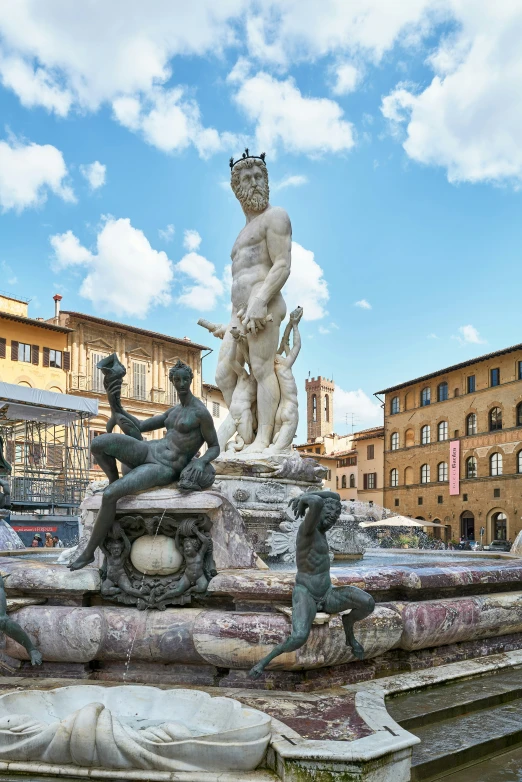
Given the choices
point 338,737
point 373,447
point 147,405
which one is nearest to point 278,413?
point 338,737

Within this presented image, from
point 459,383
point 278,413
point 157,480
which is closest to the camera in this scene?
point 157,480

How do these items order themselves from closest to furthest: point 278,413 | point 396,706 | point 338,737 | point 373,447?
point 338,737 → point 396,706 → point 278,413 → point 373,447

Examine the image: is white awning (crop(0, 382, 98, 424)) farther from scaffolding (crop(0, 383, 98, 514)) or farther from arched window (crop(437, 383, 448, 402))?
arched window (crop(437, 383, 448, 402))

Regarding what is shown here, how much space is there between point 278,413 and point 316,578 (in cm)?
433

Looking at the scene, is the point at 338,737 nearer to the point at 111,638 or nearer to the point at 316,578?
the point at 316,578

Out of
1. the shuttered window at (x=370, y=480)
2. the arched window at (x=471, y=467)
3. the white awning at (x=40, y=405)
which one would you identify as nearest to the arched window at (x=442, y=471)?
the arched window at (x=471, y=467)

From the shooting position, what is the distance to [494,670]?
4562 mm

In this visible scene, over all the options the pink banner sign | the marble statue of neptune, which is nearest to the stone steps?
the marble statue of neptune

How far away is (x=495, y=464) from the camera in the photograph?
4512 centimetres

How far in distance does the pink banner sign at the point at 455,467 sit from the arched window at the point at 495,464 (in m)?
2.64

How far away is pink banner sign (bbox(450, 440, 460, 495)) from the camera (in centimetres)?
4744

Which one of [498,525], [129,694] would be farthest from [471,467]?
[129,694]

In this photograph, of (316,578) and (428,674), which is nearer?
(316,578)

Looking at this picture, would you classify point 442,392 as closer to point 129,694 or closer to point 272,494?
point 272,494
